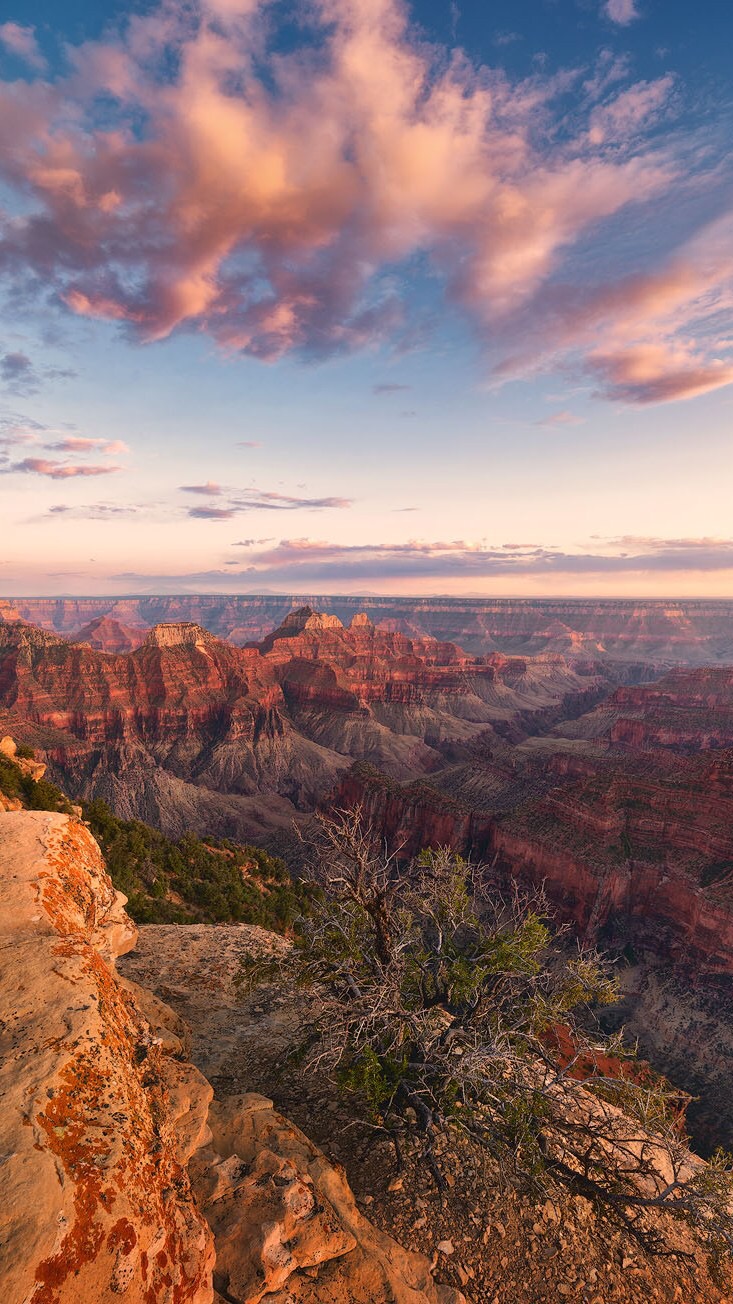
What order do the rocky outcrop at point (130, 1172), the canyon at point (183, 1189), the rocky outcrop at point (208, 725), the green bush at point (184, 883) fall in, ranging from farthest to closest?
the rocky outcrop at point (208, 725) → the green bush at point (184, 883) → the canyon at point (183, 1189) → the rocky outcrop at point (130, 1172)

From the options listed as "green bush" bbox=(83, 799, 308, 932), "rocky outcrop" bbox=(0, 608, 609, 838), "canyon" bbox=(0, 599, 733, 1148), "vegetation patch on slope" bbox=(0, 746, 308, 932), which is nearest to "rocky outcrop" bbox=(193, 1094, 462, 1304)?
"canyon" bbox=(0, 599, 733, 1148)

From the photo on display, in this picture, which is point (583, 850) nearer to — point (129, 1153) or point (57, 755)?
point (129, 1153)

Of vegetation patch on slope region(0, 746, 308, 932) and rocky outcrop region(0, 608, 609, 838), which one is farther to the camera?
rocky outcrop region(0, 608, 609, 838)

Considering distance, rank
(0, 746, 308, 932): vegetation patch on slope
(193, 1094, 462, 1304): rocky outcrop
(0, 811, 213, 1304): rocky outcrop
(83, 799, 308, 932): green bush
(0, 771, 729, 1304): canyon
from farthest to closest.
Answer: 1. (83, 799, 308, 932): green bush
2. (0, 746, 308, 932): vegetation patch on slope
3. (193, 1094, 462, 1304): rocky outcrop
4. (0, 771, 729, 1304): canyon
5. (0, 811, 213, 1304): rocky outcrop

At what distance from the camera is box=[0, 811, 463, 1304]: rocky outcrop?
4.98 metres

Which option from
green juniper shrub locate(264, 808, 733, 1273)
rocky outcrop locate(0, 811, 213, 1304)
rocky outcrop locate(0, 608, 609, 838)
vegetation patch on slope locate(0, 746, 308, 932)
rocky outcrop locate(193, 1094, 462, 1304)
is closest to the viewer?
rocky outcrop locate(0, 811, 213, 1304)

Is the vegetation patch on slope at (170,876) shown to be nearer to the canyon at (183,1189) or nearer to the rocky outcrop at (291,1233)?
the canyon at (183,1189)

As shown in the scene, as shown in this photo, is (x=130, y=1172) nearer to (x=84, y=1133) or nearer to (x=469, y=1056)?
(x=84, y=1133)

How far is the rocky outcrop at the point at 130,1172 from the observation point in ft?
16.3

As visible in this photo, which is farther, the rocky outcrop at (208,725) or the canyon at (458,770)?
the rocky outcrop at (208,725)

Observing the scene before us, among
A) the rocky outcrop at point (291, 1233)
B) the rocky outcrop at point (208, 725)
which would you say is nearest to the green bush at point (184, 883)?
the rocky outcrop at point (291, 1233)

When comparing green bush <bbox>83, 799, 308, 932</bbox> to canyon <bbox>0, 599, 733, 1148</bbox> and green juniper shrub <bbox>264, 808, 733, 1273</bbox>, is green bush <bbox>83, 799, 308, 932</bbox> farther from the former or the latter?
green juniper shrub <bbox>264, 808, 733, 1273</bbox>

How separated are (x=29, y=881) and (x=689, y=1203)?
1286cm

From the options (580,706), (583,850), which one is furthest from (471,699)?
(583,850)
